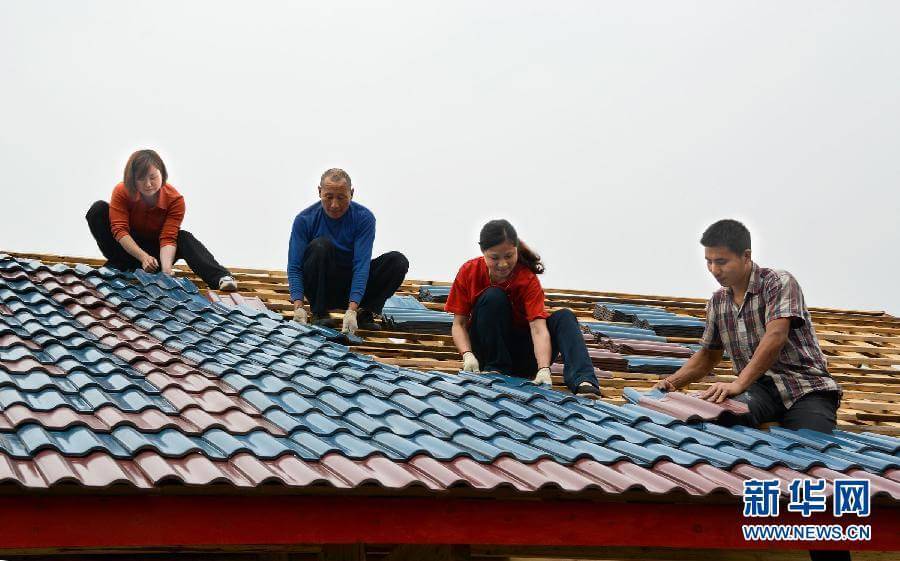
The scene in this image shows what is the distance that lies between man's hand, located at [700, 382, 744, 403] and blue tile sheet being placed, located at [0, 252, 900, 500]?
277 millimetres

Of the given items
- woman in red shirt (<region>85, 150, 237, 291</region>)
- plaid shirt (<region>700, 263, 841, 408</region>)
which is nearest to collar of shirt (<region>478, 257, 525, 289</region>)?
plaid shirt (<region>700, 263, 841, 408</region>)

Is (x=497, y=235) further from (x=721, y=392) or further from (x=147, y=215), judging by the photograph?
(x=147, y=215)

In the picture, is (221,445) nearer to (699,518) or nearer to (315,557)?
(315,557)

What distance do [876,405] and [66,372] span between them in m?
5.02

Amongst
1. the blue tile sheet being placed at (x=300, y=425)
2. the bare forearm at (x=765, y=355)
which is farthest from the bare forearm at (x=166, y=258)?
the bare forearm at (x=765, y=355)

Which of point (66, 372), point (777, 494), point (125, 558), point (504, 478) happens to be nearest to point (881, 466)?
point (777, 494)

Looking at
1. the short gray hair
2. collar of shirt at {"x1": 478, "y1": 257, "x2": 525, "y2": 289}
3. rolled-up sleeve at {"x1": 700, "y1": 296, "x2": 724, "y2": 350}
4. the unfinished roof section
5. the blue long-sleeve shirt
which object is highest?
the short gray hair

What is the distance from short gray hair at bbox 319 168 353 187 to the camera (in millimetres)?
7695

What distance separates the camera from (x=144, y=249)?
341 inches

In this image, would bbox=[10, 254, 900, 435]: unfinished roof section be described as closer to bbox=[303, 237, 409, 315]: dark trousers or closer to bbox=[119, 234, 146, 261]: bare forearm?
bbox=[303, 237, 409, 315]: dark trousers

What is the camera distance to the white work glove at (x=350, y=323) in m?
7.55

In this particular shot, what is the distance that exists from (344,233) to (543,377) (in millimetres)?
1983

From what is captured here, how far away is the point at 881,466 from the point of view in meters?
5.45

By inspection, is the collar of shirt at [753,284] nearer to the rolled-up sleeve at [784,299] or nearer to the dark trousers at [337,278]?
the rolled-up sleeve at [784,299]
